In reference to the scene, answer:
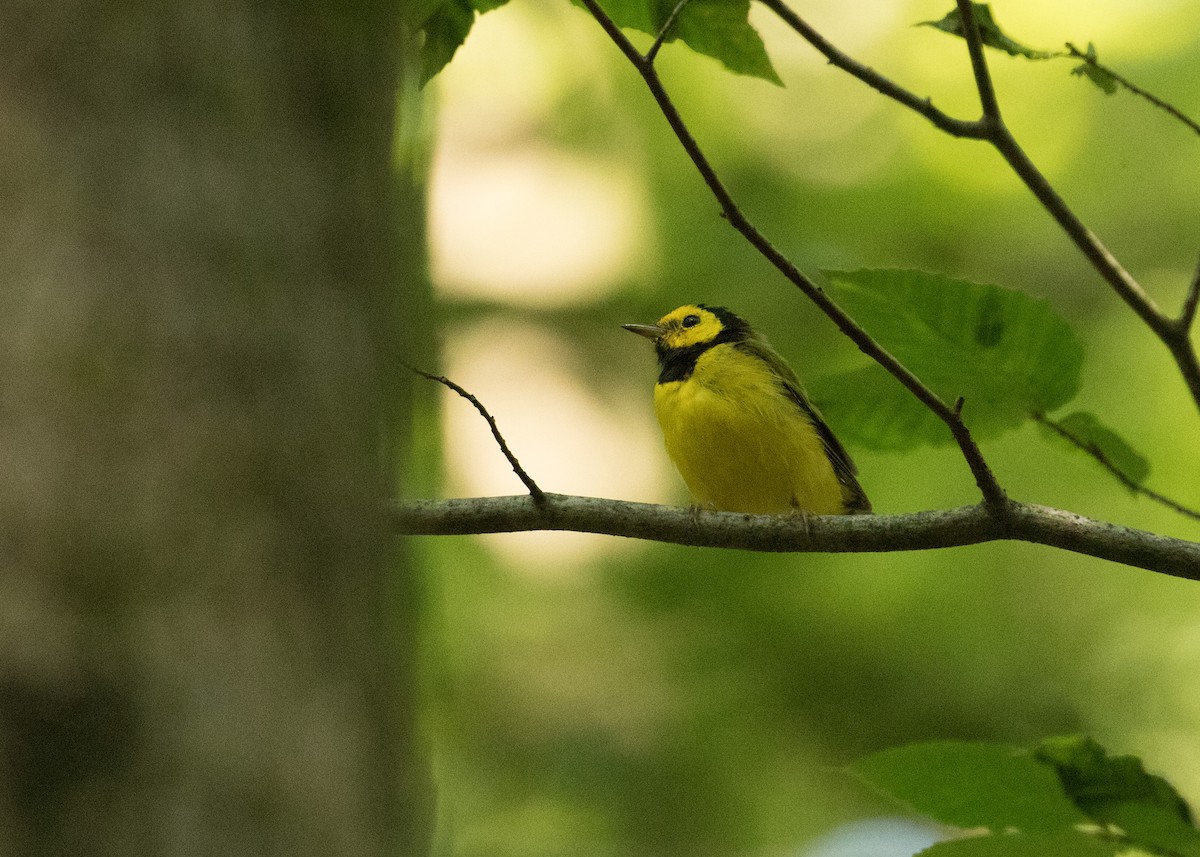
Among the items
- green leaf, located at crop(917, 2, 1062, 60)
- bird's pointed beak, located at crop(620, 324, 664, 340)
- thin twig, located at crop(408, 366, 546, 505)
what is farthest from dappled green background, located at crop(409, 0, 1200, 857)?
green leaf, located at crop(917, 2, 1062, 60)

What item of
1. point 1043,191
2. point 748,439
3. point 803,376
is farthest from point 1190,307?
point 803,376

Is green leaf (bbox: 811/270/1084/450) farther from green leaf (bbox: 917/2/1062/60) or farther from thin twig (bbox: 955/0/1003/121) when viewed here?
green leaf (bbox: 917/2/1062/60)

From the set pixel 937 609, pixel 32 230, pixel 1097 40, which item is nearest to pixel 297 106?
pixel 32 230

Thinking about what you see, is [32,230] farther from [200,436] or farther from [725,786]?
[725,786]

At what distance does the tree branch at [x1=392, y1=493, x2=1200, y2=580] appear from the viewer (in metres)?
3.68

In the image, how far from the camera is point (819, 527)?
4188 mm

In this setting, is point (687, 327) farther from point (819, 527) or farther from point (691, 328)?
point (819, 527)

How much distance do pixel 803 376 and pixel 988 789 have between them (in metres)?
7.16

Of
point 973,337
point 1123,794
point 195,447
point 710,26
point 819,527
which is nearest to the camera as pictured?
point 195,447

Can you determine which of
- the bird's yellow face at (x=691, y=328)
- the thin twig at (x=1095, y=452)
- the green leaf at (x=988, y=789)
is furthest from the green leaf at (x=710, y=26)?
the bird's yellow face at (x=691, y=328)

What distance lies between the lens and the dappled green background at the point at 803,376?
9484 millimetres

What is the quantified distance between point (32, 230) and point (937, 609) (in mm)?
8980

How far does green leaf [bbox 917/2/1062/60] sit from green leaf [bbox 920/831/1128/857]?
5.68 ft

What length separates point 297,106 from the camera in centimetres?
142
